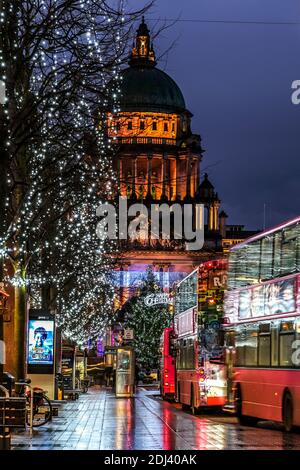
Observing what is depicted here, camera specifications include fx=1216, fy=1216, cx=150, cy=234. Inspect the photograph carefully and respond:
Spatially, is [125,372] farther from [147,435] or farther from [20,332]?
[147,435]

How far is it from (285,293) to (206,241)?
6532 inches

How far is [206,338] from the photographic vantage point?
35.5 m

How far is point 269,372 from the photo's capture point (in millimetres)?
26984

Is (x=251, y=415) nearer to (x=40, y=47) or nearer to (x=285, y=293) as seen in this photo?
(x=285, y=293)

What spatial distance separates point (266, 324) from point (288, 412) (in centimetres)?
244

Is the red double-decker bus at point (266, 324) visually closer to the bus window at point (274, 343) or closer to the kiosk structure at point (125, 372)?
the bus window at point (274, 343)

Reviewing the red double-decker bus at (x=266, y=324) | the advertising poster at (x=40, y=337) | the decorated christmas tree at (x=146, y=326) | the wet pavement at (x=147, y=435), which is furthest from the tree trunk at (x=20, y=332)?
the decorated christmas tree at (x=146, y=326)

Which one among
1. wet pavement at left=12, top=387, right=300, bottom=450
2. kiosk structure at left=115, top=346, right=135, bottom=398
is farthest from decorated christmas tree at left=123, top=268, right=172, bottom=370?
wet pavement at left=12, top=387, right=300, bottom=450

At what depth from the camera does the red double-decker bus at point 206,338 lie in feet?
116

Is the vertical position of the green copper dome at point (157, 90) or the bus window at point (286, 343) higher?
the green copper dome at point (157, 90)

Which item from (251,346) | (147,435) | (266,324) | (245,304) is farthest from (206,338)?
(147,435)

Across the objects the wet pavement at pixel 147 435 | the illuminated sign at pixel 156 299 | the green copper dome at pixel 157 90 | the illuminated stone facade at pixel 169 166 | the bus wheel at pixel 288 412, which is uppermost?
the green copper dome at pixel 157 90

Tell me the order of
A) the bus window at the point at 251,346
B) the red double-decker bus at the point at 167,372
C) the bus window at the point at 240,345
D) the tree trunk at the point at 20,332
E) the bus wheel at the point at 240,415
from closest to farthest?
the bus window at the point at 251,346 < the bus window at the point at 240,345 < the tree trunk at the point at 20,332 < the bus wheel at the point at 240,415 < the red double-decker bus at the point at 167,372
